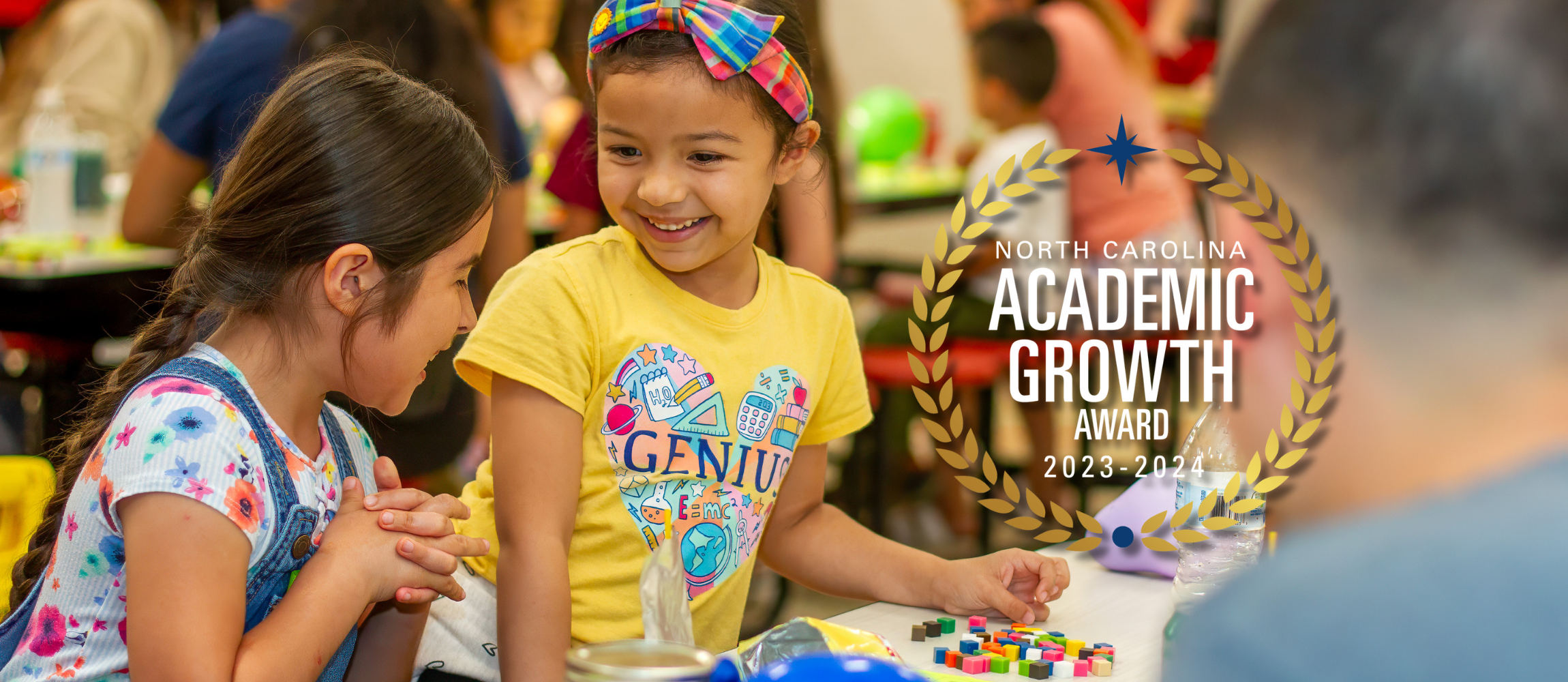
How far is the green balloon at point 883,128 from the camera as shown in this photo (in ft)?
15.3

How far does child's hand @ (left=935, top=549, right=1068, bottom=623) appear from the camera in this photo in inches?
49.6

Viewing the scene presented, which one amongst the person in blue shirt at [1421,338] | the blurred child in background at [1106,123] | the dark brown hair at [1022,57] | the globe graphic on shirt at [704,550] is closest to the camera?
the person in blue shirt at [1421,338]

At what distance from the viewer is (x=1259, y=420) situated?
60cm

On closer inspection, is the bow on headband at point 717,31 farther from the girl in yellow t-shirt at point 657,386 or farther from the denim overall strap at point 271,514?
the denim overall strap at point 271,514

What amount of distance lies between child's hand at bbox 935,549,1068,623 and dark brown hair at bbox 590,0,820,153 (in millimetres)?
486

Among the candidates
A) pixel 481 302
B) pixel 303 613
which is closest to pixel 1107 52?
pixel 481 302

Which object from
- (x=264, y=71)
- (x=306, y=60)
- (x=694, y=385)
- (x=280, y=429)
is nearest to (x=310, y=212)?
(x=280, y=429)

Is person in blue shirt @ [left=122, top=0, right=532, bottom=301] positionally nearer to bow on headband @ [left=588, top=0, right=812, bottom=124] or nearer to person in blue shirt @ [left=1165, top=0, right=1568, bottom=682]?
bow on headband @ [left=588, top=0, right=812, bottom=124]

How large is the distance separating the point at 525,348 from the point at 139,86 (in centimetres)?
363

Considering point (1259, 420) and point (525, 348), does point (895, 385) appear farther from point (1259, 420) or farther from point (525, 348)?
point (1259, 420)

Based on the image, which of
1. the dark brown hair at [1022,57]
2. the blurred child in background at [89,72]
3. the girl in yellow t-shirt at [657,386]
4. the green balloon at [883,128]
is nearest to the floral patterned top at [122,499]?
the girl in yellow t-shirt at [657,386]

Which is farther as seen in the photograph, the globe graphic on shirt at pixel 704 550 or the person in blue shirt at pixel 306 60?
the person in blue shirt at pixel 306 60

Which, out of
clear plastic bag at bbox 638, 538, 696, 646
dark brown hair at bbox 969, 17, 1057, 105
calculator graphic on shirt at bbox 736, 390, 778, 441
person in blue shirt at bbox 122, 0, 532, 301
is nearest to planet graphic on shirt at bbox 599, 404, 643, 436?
calculator graphic on shirt at bbox 736, 390, 778, 441

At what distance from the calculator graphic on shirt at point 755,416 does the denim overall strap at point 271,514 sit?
419 mm
